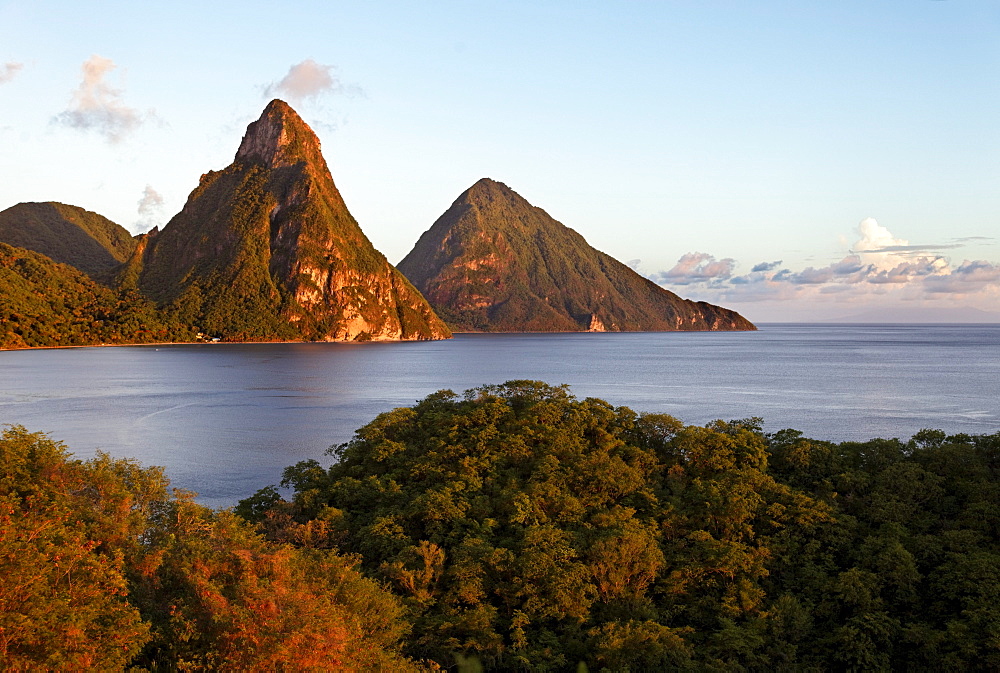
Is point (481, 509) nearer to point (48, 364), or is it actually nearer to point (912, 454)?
point (912, 454)

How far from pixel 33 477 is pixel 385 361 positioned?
15964 cm

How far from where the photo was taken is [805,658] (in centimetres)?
2602

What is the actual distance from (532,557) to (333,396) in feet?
273

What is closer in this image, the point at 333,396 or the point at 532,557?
the point at 532,557

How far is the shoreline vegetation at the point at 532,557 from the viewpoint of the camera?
17.9 metres

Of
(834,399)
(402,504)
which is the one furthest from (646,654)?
(834,399)

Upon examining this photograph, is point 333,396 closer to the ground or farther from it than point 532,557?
closer to the ground

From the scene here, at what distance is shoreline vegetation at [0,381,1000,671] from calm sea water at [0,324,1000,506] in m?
20.1

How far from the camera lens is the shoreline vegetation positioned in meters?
17.9

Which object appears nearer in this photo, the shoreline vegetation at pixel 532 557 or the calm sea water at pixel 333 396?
the shoreline vegetation at pixel 532 557

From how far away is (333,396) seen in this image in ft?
354

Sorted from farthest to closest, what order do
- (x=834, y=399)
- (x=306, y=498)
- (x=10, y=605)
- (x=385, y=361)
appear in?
(x=385, y=361), (x=834, y=399), (x=306, y=498), (x=10, y=605)

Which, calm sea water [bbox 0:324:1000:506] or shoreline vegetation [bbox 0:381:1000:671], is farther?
→ calm sea water [bbox 0:324:1000:506]

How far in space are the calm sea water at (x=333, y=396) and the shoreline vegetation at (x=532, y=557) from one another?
792 inches
